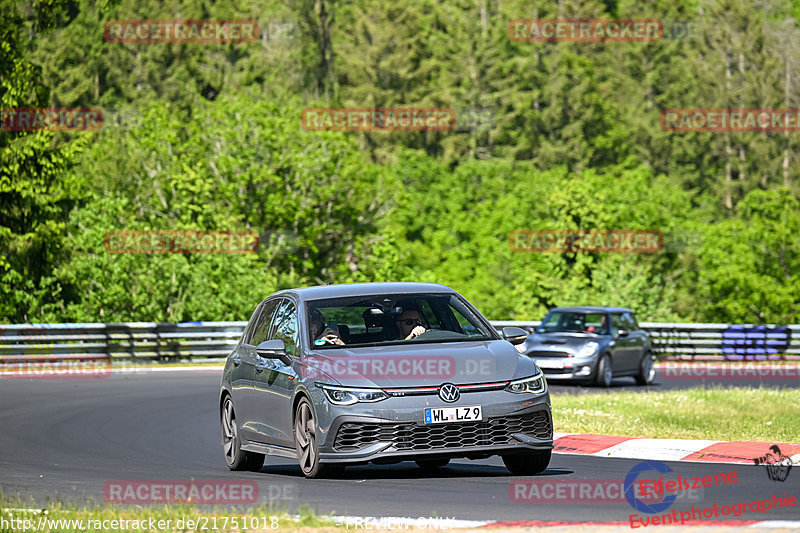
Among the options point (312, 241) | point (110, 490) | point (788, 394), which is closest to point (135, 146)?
point (312, 241)

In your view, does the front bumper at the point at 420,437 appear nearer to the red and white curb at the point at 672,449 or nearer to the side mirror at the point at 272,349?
the side mirror at the point at 272,349

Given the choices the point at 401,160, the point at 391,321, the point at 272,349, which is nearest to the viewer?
the point at 272,349

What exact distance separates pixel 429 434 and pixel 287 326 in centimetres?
220

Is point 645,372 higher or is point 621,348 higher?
point 621,348

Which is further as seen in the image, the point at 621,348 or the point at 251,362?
the point at 621,348

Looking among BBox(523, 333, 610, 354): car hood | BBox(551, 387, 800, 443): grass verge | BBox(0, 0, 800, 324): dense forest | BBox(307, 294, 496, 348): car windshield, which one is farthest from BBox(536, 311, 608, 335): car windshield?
BBox(307, 294, 496, 348): car windshield

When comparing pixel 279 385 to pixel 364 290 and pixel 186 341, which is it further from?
pixel 186 341

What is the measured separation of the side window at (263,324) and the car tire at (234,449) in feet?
2.15

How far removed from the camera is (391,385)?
10930mm

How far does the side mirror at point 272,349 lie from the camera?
11859 millimetres

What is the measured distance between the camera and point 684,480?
36.2 ft

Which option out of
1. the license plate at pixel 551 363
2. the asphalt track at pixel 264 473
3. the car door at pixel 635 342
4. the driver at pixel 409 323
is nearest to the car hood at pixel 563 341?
the license plate at pixel 551 363

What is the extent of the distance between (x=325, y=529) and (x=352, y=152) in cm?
5026

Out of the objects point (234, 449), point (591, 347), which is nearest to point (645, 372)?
point (591, 347)
